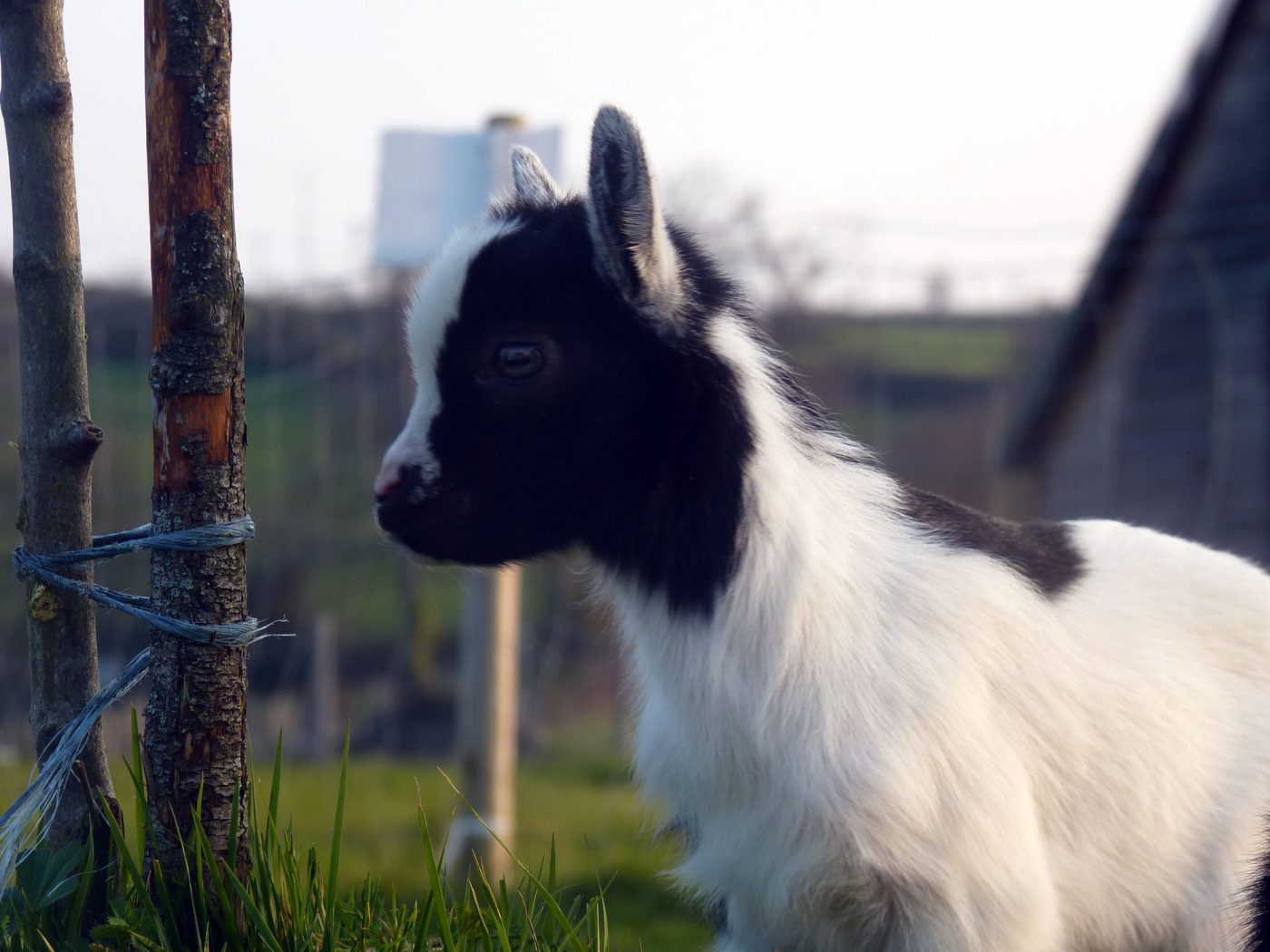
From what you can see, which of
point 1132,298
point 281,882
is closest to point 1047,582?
point 281,882

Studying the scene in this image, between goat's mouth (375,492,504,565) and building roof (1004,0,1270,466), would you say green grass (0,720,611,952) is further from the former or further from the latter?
building roof (1004,0,1270,466)

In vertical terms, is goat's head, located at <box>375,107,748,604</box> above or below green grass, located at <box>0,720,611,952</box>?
above

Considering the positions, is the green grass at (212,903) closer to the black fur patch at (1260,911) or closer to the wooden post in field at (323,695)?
the black fur patch at (1260,911)

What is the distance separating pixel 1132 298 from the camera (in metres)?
9.93

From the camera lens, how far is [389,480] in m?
2.39

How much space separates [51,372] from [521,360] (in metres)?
0.82

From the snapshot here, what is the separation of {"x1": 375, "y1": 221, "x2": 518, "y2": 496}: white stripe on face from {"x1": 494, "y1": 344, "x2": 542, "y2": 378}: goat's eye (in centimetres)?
13

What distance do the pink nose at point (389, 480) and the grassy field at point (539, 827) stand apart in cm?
197

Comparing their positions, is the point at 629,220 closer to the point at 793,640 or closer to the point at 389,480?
the point at 389,480

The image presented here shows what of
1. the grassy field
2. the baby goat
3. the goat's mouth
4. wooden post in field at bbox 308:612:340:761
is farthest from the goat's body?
wooden post in field at bbox 308:612:340:761

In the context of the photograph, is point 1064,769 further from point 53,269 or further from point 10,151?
point 10,151

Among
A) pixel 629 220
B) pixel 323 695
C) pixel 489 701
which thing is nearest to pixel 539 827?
pixel 489 701

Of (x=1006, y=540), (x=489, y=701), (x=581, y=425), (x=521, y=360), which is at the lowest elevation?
(x=489, y=701)

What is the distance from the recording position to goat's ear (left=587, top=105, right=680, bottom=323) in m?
2.28
